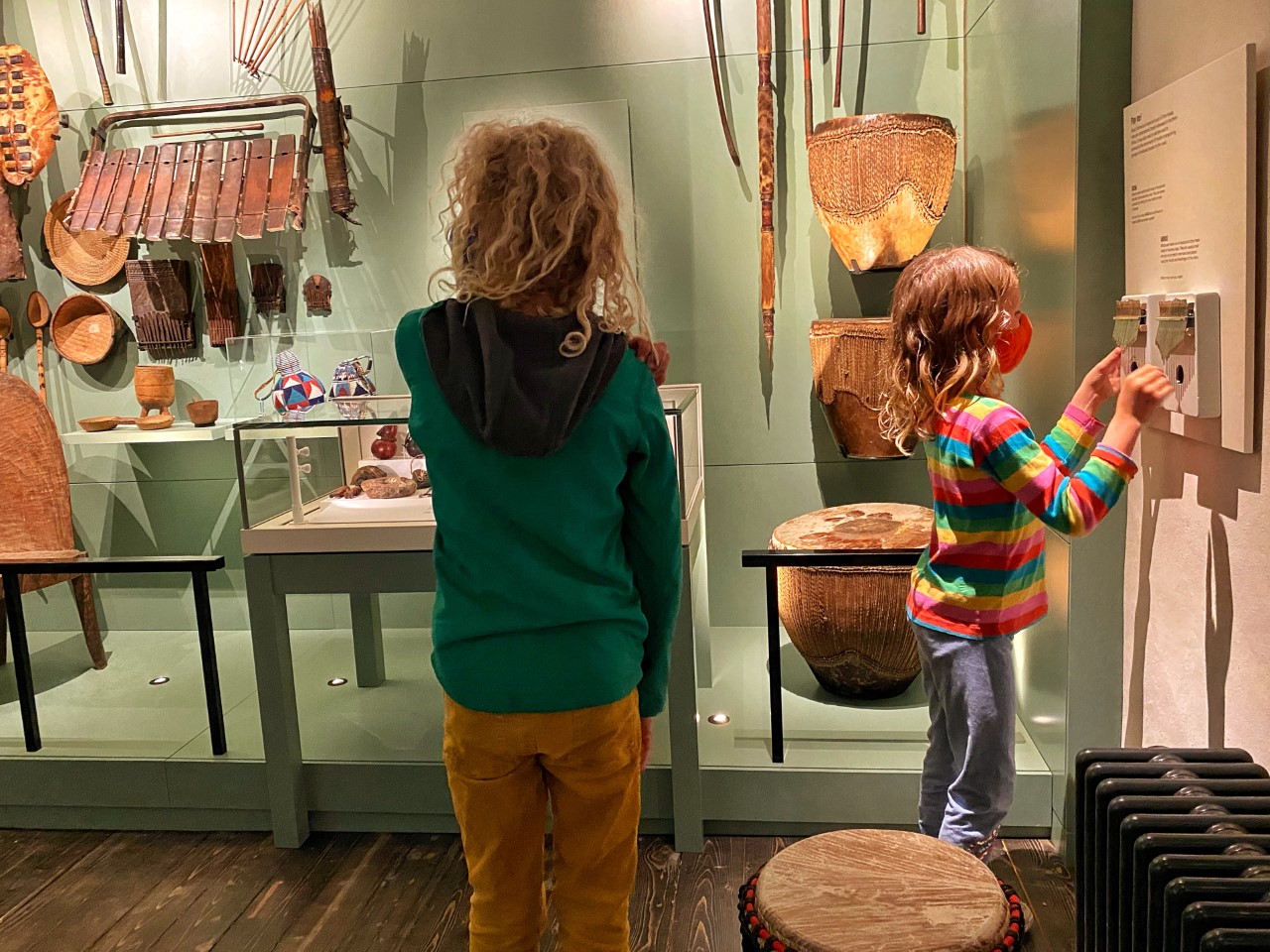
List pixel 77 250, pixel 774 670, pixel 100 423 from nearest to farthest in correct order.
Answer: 1. pixel 774 670
2. pixel 100 423
3. pixel 77 250

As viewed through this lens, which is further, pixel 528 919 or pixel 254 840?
pixel 254 840

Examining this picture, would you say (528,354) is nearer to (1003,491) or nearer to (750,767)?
(1003,491)

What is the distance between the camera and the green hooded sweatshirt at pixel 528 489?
1.35 m

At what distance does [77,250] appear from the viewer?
3920 mm

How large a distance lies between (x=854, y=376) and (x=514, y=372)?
203 cm

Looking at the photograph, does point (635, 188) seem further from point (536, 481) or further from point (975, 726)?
point (536, 481)

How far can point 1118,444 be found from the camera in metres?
1.64

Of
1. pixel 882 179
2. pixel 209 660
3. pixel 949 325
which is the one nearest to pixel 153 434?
pixel 209 660

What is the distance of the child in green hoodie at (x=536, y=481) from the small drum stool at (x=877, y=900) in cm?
28

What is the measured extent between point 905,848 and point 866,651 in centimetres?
154

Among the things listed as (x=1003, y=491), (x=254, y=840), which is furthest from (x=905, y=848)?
(x=254, y=840)

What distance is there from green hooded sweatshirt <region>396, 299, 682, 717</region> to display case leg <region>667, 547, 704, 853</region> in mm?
988

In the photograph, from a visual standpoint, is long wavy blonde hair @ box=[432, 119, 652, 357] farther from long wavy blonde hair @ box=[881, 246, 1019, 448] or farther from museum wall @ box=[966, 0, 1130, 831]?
museum wall @ box=[966, 0, 1130, 831]

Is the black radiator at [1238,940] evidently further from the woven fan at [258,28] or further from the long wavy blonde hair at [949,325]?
the woven fan at [258,28]
